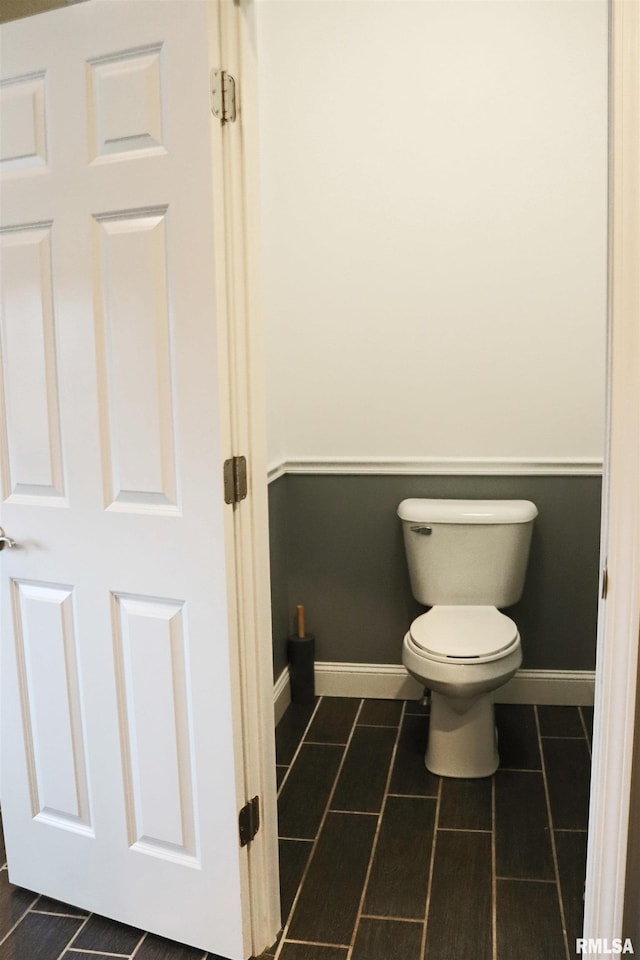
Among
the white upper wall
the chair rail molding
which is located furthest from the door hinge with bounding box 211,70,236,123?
the chair rail molding

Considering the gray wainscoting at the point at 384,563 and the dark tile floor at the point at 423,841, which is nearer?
the dark tile floor at the point at 423,841

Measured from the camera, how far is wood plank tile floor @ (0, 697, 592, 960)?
1.91m

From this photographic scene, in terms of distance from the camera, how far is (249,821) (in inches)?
72.9

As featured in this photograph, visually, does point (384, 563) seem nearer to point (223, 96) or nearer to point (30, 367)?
point (30, 367)

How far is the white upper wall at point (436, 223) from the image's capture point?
276 centimetres

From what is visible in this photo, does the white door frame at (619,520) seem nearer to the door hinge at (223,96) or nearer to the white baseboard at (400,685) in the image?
the door hinge at (223,96)

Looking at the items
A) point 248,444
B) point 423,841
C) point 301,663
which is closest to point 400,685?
point 301,663

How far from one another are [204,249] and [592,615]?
2.10 m

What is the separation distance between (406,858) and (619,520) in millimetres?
1265

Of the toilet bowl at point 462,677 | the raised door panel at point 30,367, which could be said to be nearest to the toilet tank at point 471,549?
the toilet bowl at point 462,677

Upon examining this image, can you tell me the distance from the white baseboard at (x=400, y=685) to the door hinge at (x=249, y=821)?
3.71 feet

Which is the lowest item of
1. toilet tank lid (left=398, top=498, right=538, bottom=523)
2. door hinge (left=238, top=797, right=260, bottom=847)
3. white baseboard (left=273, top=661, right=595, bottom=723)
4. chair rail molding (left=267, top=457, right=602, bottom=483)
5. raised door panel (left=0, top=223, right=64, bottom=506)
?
Result: white baseboard (left=273, top=661, right=595, bottom=723)

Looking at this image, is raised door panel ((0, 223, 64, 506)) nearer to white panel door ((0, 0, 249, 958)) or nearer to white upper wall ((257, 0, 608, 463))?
white panel door ((0, 0, 249, 958))

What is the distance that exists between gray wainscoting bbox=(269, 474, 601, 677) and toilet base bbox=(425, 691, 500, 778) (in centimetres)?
Answer: 55
